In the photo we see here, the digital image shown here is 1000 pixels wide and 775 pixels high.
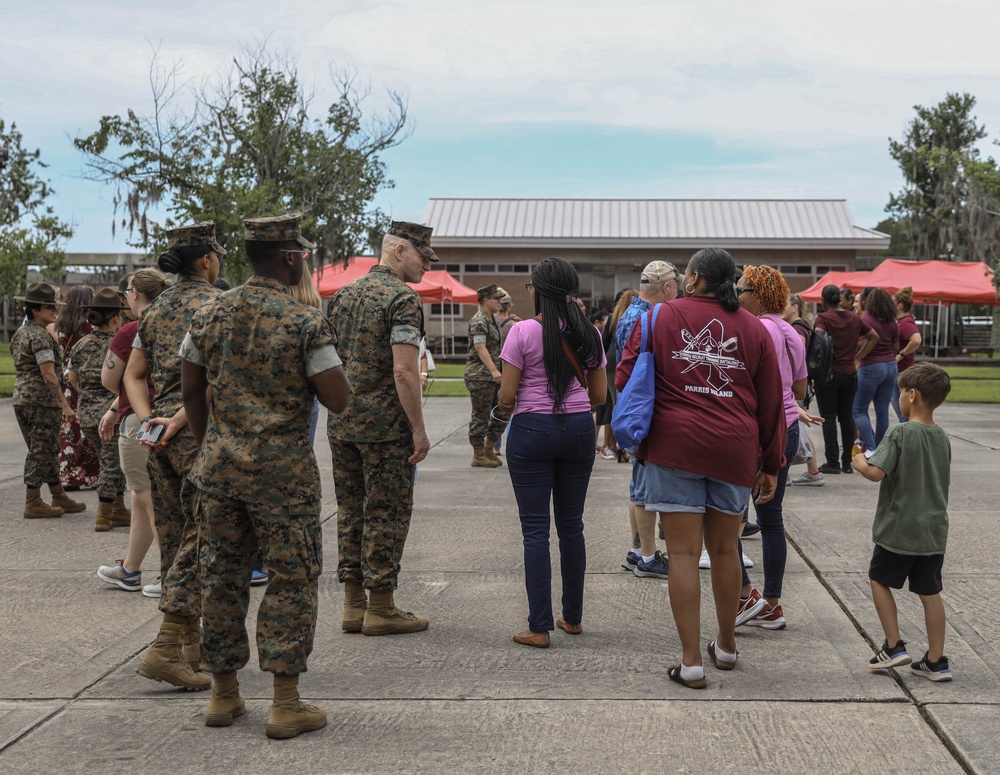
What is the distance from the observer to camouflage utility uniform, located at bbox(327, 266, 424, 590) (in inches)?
198

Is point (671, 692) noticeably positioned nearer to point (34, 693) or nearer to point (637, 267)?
point (34, 693)

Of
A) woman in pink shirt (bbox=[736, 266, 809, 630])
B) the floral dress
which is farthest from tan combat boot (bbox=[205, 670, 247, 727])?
the floral dress

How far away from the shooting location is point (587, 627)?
5.34 metres

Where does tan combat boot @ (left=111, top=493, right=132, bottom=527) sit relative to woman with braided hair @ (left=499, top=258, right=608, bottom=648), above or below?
below

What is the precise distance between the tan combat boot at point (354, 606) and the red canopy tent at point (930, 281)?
27.8 meters

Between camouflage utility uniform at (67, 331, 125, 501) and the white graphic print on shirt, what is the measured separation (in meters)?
4.86

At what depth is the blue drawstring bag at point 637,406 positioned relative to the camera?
444cm

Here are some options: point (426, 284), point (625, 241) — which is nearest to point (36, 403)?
point (426, 284)

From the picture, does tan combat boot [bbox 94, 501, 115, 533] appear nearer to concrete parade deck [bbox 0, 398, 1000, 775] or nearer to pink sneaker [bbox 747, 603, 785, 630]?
concrete parade deck [bbox 0, 398, 1000, 775]

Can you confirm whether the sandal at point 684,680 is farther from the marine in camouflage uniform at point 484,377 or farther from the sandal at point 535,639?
the marine in camouflage uniform at point 484,377

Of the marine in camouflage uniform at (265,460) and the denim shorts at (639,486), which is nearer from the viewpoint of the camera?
the marine in camouflage uniform at (265,460)

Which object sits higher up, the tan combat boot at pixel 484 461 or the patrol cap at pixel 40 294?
the patrol cap at pixel 40 294

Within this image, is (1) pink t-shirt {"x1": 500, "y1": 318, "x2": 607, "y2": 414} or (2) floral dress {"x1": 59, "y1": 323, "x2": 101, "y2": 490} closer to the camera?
(1) pink t-shirt {"x1": 500, "y1": 318, "x2": 607, "y2": 414}

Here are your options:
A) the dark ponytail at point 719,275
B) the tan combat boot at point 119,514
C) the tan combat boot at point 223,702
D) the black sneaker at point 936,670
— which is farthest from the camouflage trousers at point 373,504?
the tan combat boot at point 119,514
